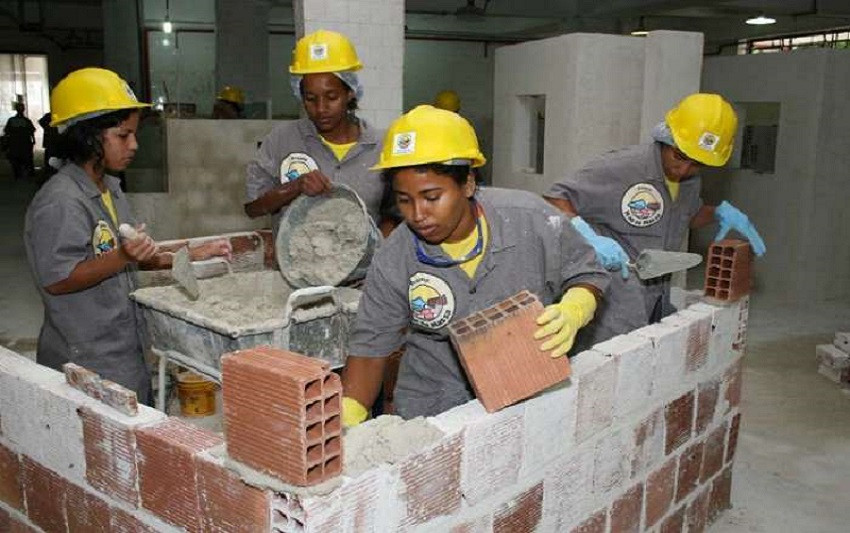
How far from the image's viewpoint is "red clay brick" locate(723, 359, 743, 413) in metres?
3.51

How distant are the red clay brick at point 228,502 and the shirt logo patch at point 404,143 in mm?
987

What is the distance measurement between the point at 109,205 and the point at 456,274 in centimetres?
140

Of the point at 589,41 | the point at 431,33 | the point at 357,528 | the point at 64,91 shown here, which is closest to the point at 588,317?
the point at 357,528

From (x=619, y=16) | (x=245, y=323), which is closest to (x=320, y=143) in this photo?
(x=245, y=323)

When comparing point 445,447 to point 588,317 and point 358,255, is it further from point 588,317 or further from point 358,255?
point 358,255

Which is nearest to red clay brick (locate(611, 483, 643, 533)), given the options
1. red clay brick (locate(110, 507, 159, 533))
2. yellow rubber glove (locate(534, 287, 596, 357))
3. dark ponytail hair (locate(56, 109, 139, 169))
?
yellow rubber glove (locate(534, 287, 596, 357))

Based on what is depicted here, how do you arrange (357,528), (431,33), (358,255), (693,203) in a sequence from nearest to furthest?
1. (357,528)
2. (358,255)
3. (693,203)
4. (431,33)

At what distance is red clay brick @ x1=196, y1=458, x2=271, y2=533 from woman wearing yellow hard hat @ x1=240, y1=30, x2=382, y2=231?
72.6 inches

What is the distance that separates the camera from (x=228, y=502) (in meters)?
1.79

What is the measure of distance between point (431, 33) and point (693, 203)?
15822 millimetres

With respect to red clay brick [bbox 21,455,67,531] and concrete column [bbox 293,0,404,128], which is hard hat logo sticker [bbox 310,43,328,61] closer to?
concrete column [bbox 293,0,404,128]

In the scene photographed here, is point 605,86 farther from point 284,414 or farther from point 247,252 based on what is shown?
point 284,414

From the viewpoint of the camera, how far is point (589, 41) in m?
6.27

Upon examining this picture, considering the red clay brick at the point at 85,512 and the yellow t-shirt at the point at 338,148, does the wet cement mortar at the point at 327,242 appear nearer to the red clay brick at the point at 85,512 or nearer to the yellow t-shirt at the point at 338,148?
the yellow t-shirt at the point at 338,148
